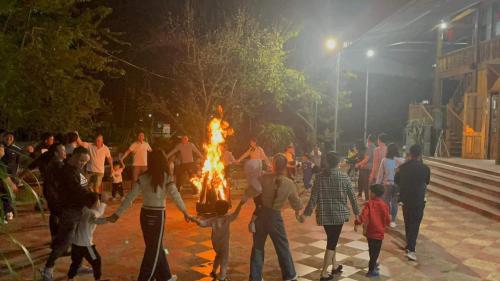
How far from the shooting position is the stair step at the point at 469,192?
12289mm

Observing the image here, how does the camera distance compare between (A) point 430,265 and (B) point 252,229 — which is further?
(A) point 430,265

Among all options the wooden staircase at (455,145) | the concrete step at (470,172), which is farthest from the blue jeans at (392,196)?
the wooden staircase at (455,145)

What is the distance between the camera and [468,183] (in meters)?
14.4

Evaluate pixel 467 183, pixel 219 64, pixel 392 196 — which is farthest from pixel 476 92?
pixel 392 196

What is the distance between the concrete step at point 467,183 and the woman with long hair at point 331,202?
27.9 feet

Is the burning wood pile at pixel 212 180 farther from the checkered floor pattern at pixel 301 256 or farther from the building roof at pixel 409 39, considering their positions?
the building roof at pixel 409 39

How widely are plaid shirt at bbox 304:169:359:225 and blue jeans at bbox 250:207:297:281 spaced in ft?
1.90

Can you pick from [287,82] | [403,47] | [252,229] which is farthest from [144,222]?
[403,47]

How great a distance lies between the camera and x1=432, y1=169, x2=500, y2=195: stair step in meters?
13.0

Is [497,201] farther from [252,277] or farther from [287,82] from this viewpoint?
[287,82]

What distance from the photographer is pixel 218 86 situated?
17953 millimetres

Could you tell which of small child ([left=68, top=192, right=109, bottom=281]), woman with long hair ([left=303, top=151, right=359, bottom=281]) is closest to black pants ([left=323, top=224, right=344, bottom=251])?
woman with long hair ([left=303, top=151, right=359, bottom=281])

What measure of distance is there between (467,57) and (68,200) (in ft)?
71.5

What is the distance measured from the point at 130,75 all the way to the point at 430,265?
17.0m
